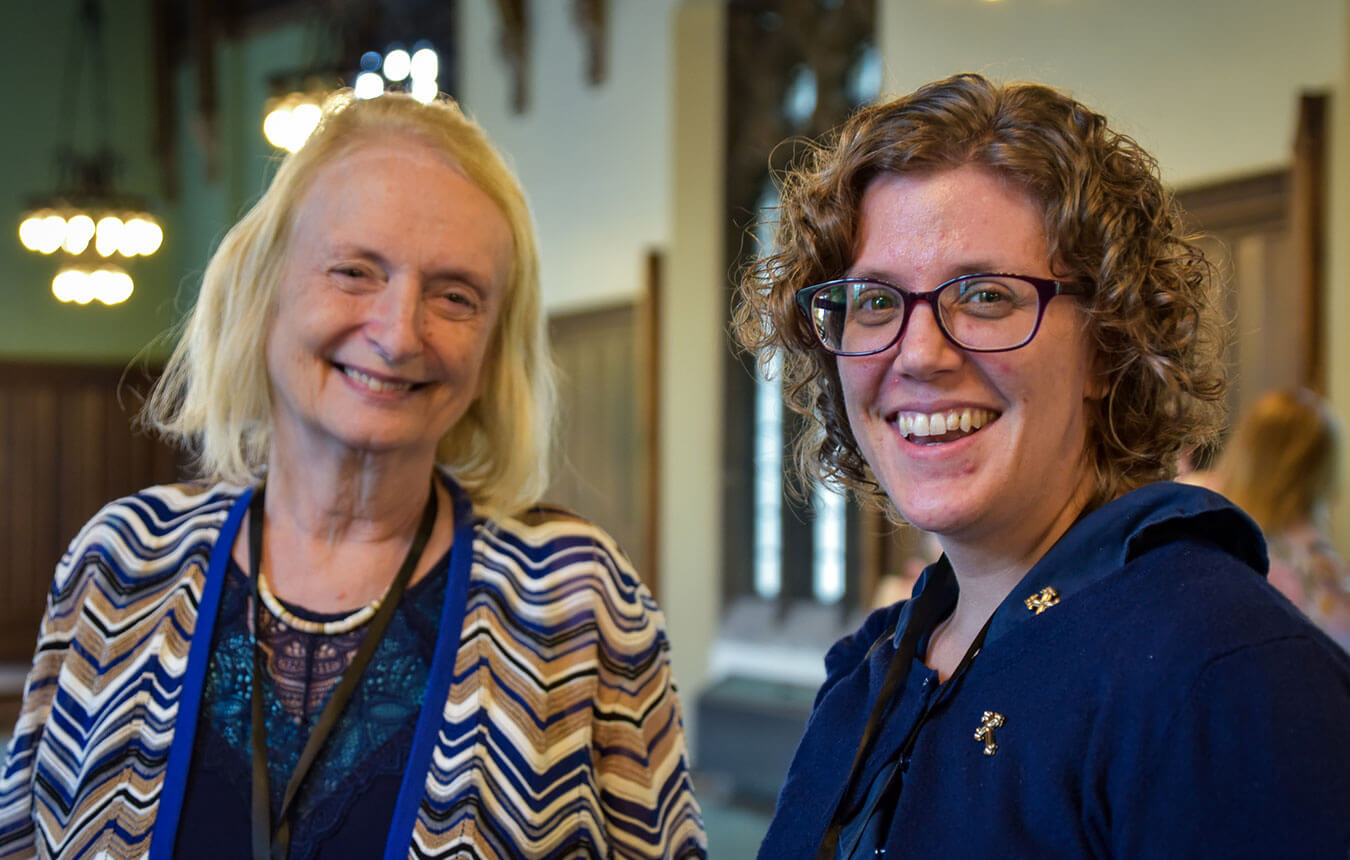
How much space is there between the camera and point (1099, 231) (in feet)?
3.82

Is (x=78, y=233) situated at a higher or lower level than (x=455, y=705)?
higher

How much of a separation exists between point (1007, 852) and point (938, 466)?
0.35 m

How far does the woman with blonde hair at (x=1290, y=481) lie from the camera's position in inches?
125

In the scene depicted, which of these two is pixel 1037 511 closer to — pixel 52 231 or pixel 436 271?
pixel 436 271

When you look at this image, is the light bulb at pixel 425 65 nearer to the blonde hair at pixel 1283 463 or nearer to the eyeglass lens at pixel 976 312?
the blonde hair at pixel 1283 463

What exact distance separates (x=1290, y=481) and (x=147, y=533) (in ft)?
8.97

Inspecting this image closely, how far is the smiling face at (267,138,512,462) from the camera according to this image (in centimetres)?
174

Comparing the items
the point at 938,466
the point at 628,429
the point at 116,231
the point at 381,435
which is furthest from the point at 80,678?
the point at 116,231

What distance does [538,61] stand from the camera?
8.09 meters

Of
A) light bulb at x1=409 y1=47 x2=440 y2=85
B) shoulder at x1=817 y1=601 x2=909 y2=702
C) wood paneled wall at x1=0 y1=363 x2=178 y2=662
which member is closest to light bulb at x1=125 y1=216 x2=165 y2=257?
light bulb at x1=409 y1=47 x2=440 y2=85

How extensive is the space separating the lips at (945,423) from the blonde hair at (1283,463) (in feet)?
7.66

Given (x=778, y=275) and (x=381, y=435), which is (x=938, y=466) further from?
→ (x=381, y=435)

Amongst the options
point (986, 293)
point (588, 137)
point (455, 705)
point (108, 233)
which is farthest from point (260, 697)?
point (108, 233)

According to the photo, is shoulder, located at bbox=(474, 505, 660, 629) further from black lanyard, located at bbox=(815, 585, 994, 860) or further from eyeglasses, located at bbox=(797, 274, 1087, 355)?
eyeglasses, located at bbox=(797, 274, 1087, 355)
